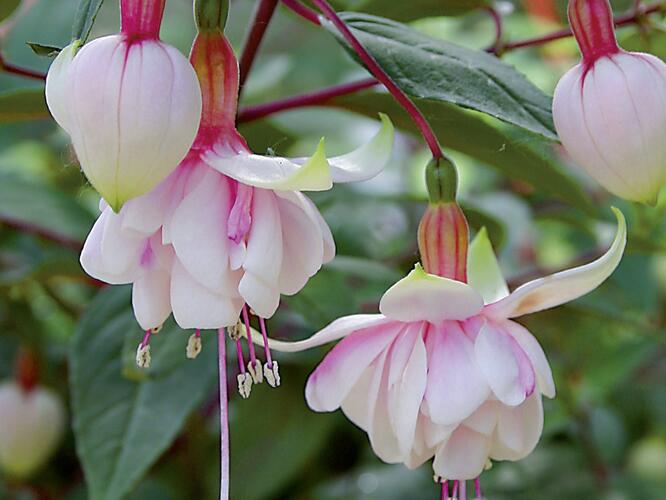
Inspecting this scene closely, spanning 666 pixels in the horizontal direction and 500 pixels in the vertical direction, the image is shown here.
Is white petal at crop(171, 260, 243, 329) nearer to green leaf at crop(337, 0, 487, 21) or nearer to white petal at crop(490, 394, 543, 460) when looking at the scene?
white petal at crop(490, 394, 543, 460)

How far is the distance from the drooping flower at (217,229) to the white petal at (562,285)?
12 centimetres

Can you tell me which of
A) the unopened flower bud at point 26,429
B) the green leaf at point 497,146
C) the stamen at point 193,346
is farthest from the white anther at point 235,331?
the unopened flower bud at point 26,429

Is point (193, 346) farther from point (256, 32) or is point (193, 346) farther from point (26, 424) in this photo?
point (26, 424)

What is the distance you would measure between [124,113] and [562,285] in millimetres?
290

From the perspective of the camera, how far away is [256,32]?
2.85ft

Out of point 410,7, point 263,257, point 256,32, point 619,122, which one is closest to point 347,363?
point 263,257

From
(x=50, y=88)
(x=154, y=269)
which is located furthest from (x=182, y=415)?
(x=50, y=88)

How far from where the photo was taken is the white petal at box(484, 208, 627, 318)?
0.61m

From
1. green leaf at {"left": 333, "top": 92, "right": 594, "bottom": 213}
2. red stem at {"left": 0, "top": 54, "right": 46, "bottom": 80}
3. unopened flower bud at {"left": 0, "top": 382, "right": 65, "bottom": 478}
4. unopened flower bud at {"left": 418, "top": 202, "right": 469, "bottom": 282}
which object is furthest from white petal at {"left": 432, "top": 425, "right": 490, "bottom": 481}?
unopened flower bud at {"left": 0, "top": 382, "right": 65, "bottom": 478}

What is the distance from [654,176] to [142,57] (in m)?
0.31

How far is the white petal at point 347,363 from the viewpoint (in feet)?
2.17

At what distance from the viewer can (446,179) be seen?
27.0 inches

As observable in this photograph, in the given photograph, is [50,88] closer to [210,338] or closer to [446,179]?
[446,179]

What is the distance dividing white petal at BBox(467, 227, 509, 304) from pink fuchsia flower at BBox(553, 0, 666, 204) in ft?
0.51
